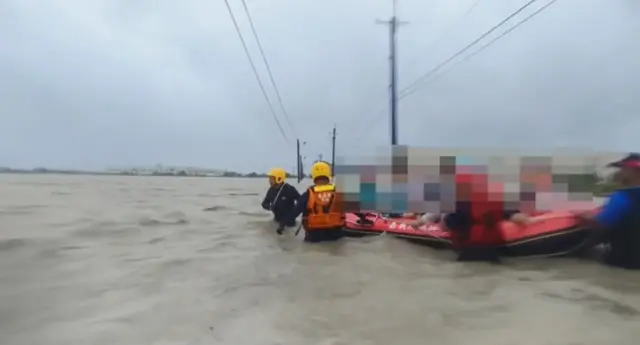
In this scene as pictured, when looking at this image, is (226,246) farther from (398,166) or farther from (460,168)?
(460,168)

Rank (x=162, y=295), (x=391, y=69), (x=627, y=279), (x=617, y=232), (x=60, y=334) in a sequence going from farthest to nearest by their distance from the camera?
(x=391, y=69)
(x=617, y=232)
(x=627, y=279)
(x=162, y=295)
(x=60, y=334)

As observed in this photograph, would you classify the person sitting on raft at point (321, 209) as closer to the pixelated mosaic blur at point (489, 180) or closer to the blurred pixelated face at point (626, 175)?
the pixelated mosaic blur at point (489, 180)

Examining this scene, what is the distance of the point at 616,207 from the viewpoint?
7.11 meters

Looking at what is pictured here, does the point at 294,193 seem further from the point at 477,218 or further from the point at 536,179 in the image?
the point at 536,179

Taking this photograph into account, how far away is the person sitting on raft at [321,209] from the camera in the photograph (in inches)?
387

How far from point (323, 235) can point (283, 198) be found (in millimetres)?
1497

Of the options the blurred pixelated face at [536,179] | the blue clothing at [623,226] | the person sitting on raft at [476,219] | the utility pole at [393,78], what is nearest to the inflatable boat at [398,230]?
the person sitting on raft at [476,219]

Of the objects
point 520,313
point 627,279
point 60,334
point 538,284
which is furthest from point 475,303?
point 60,334

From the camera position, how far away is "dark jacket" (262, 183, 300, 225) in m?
11.2

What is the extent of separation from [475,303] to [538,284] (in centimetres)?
122

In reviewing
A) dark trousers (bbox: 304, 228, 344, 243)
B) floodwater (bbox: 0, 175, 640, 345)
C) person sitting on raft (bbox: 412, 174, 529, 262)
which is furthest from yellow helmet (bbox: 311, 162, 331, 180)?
person sitting on raft (bbox: 412, 174, 529, 262)

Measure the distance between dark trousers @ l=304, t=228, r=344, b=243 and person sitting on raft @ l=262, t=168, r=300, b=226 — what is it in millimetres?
902

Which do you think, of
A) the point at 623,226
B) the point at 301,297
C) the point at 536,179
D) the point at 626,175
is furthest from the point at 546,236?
the point at 301,297

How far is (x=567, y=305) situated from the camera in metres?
5.48
